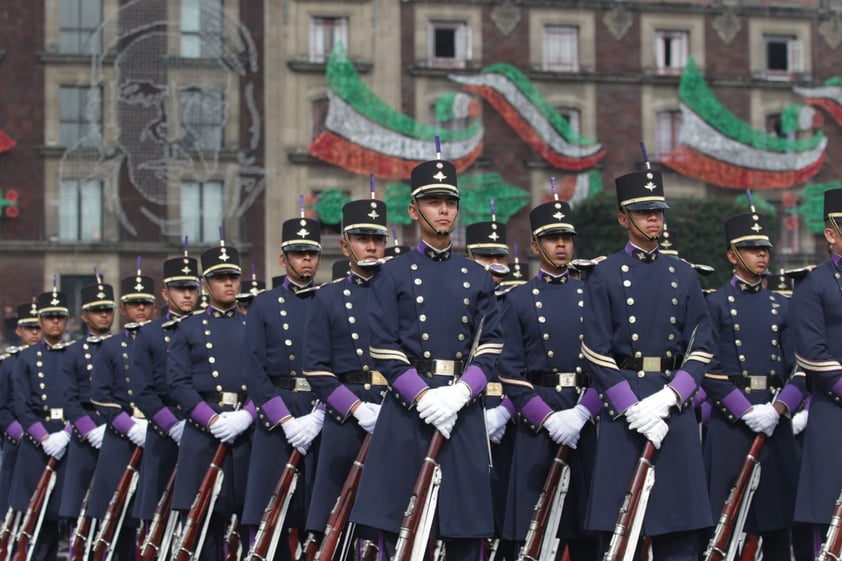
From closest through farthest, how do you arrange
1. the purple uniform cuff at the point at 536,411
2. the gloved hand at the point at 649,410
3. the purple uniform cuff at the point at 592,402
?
the gloved hand at the point at 649,410, the purple uniform cuff at the point at 592,402, the purple uniform cuff at the point at 536,411

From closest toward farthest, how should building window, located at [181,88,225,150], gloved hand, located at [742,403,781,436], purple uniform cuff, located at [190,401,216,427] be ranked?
gloved hand, located at [742,403,781,436] < purple uniform cuff, located at [190,401,216,427] < building window, located at [181,88,225,150]

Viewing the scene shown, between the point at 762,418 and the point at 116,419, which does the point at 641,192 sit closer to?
the point at 762,418

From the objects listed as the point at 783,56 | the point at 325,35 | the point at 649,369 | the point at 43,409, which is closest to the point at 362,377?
the point at 649,369

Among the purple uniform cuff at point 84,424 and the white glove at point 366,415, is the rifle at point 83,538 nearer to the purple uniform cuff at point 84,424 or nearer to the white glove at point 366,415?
the purple uniform cuff at point 84,424

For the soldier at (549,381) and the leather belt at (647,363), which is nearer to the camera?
the leather belt at (647,363)

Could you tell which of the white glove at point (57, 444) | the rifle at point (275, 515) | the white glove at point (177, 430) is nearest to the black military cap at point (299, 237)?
the rifle at point (275, 515)

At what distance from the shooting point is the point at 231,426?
12.7m

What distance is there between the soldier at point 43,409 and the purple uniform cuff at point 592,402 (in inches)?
299

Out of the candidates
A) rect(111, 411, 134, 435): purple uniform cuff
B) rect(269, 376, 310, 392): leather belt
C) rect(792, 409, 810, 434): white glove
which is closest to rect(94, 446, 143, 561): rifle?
rect(111, 411, 134, 435): purple uniform cuff

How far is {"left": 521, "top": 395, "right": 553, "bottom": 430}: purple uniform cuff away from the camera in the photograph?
11008 millimetres

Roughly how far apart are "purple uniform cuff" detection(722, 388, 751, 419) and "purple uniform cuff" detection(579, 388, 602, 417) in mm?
1308

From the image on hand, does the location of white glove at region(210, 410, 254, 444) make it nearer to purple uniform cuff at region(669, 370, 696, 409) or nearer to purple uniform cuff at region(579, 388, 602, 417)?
purple uniform cuff at region(579, 388, 602, 417)

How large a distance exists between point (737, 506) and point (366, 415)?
2.69m

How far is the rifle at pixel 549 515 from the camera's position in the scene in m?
10.8
